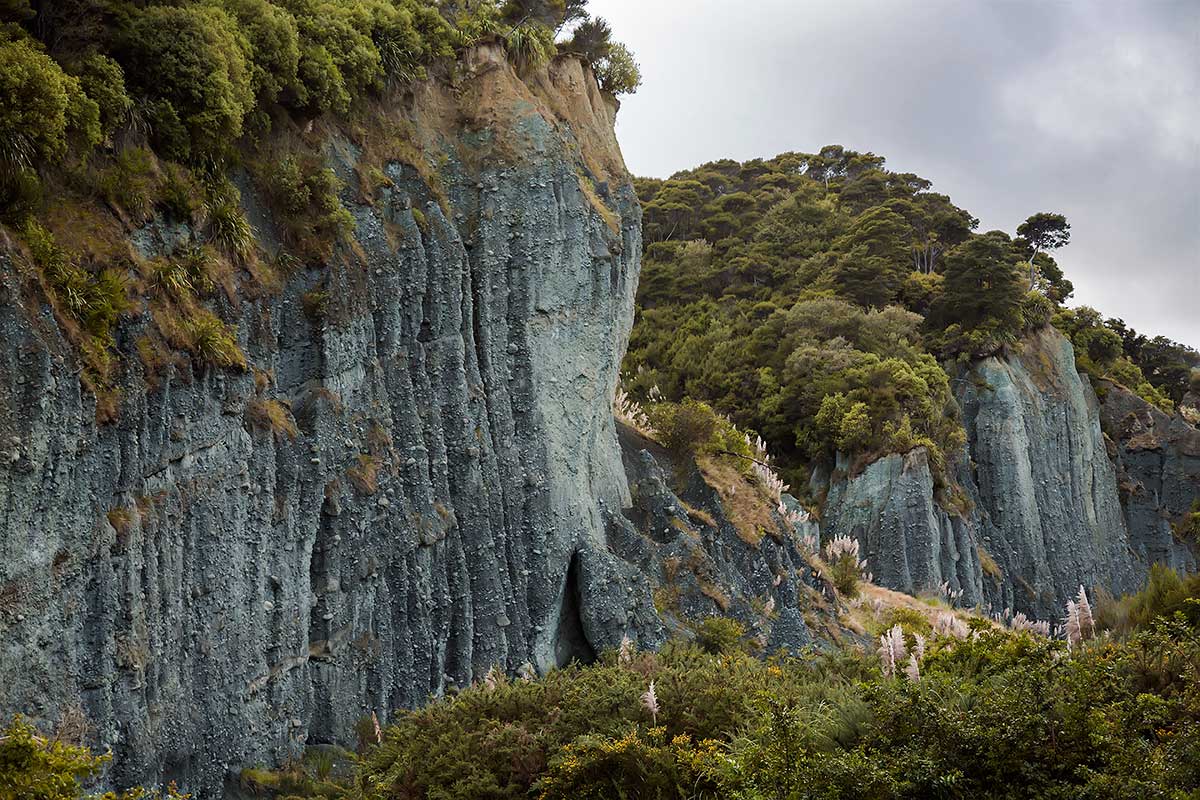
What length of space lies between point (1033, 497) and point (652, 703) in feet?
119

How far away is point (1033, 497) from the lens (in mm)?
43406

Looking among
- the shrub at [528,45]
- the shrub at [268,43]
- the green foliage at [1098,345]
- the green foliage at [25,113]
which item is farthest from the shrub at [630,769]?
the green foliage at [1098,345]

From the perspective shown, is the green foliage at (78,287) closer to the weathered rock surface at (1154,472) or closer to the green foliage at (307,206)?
A: the green foliage at (307,206)

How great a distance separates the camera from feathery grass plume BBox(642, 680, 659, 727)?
11203 millimetres

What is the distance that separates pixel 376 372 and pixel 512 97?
27.4 feet

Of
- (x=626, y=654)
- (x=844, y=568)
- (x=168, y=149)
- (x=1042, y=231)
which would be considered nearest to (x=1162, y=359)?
(x=1042, y=231)

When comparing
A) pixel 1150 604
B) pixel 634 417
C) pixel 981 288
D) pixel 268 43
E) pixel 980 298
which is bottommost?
pixel 1150 604

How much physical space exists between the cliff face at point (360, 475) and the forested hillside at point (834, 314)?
11459mm

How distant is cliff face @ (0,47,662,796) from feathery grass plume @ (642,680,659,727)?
563 centimetres

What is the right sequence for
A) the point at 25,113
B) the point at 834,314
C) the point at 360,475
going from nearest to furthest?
the point at 25,113 → the point at 360,475 → the point at 834,314

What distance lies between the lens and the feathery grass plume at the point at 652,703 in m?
11.2

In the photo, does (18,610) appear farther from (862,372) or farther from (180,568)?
(862,372)

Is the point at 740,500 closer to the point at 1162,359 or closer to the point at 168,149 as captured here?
the point at 168,149

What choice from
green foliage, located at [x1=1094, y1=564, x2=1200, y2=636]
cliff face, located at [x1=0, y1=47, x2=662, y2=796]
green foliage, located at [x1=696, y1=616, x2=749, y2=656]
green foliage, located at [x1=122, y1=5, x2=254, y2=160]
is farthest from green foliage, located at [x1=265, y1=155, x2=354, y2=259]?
green foliage, located at [x1=1094, y1=564, x2=1200, y2=636]
